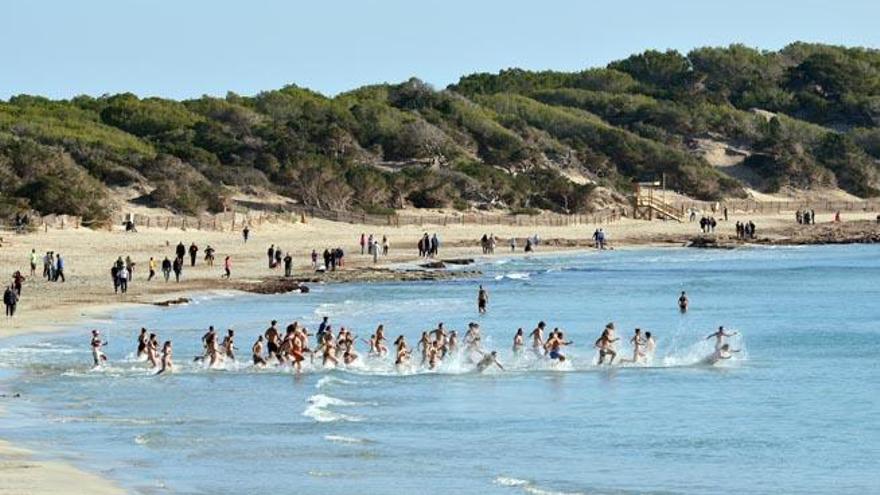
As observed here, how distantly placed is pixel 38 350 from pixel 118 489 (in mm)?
15973

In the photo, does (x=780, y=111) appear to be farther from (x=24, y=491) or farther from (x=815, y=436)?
(x=24, y=491)

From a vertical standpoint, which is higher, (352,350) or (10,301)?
(10,301)

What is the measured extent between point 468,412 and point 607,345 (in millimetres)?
7572

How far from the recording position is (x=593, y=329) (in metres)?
44.4

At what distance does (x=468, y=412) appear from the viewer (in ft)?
92.1

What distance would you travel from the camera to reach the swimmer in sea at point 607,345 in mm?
34844

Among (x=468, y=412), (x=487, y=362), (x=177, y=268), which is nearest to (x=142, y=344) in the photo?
(x=487, y=362)

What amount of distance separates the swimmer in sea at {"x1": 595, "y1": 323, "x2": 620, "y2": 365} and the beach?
12809 millimetres

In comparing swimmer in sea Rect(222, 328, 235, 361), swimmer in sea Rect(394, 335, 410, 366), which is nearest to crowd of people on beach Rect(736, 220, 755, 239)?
swimmer in sea Rect(394, 335, 410, 366)

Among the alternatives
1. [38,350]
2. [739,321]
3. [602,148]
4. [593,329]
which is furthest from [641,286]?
[602,148]

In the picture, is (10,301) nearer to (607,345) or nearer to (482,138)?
(607,345)

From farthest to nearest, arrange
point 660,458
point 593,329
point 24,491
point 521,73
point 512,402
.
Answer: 1. point 521,73
2. point 593,329
3. point 512,402
4. point 660,458
5. point 24,491

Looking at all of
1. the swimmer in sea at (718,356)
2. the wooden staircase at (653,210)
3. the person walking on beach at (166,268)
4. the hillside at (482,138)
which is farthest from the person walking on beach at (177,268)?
the wooden staircase at (653,210)

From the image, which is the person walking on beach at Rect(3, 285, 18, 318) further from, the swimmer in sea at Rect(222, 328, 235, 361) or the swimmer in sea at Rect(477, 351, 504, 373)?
the swimmer in sea at Rect(477, 351, 504, 373)
